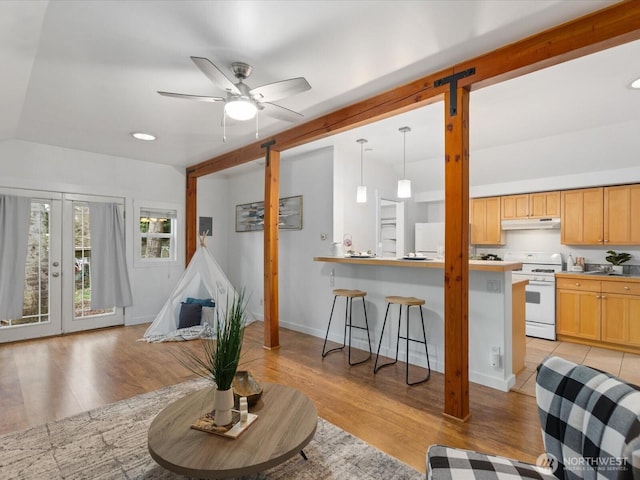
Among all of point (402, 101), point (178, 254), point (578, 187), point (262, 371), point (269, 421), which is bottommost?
point (262, 371)

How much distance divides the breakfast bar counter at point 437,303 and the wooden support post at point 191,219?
2.70 meters

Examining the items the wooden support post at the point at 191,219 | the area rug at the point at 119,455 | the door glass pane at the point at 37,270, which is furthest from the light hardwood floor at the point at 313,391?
the wooden support post at the point at 191,219

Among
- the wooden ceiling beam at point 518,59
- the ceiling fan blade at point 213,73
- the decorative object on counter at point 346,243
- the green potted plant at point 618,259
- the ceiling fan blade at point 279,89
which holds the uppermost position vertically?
the wooden ceiling beam at point 518,59

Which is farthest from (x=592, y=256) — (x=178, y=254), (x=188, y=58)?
(x=178, y=254)

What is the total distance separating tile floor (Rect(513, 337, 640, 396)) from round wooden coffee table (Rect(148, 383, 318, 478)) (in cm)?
228

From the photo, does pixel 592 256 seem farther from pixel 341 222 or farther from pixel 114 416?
A: pixel 114 416

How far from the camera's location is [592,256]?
4926 millimetres

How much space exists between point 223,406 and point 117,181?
15.7ft

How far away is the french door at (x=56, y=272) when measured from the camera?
448 centimetres

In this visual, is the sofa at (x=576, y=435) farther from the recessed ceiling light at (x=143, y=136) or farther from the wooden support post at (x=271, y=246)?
the recessed ceiling light at (x=143, y=136)

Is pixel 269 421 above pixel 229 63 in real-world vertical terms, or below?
below

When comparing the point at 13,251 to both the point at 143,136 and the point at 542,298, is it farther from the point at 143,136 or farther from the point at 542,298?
the point at 542,298

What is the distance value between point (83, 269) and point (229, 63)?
4.10m

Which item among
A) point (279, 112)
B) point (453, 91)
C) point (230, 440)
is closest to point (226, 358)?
point (230, 440)
